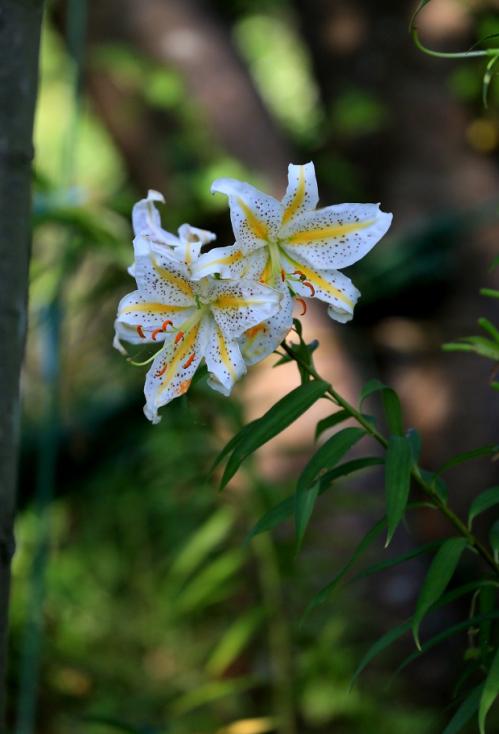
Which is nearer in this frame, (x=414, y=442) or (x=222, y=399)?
(x=414, y=442)

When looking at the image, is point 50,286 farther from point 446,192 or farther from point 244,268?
point 244,268

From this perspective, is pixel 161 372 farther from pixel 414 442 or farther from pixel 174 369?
pixel 414 442

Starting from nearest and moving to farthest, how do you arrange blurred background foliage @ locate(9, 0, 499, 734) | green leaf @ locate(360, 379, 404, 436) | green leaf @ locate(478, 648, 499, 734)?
green leaf @ locate(478, 648, 499, 734) → green leaf @ locate(360, 379, 404, 436) → blurred background foliage @ locate(9, 0, 499, 734)

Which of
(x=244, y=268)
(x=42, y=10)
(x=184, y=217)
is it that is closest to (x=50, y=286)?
(x=184, y=217)

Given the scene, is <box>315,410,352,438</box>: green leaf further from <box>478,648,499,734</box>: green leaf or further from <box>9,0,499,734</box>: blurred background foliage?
<box>9,0,499,734</box>: blurred background foliage

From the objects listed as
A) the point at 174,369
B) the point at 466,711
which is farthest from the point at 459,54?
the point at 466,711

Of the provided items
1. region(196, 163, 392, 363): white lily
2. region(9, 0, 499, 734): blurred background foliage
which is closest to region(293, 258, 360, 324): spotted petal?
region(196, 163, 392, 363): white lily
